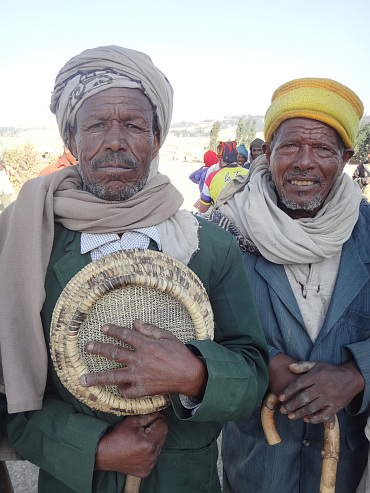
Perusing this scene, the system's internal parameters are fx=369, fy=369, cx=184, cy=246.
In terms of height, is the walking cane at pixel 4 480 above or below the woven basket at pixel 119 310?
below

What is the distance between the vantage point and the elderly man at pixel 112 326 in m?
1.14

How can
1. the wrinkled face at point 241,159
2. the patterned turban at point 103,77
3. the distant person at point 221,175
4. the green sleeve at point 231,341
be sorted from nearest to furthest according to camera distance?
the green sleeve at point 231,341 → the patterned turban at point 103,77 → the distant person at point 221,175 → the wrinkled face at point 241,159

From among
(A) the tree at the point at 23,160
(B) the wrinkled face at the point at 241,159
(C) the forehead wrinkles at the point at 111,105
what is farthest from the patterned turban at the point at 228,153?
(A) the tree at the point at 23,160

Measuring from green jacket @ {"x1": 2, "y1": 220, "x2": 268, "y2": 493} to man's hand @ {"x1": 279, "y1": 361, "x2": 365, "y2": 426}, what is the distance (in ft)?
0.83

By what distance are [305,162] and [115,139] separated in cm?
97

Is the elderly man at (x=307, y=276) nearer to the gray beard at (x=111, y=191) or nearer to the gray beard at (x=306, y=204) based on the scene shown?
the gray beard at (x=306, y=204)

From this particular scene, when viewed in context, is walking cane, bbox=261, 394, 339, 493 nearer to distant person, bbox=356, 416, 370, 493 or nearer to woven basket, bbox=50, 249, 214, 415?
distant person, bbox=356, 416, 370, 493

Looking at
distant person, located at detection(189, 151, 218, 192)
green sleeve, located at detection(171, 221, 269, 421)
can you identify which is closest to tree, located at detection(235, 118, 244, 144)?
Answer: distant person, located at detection(189, 151, 218, 192)

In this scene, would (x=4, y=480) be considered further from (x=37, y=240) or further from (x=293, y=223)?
(x=293, y=223)

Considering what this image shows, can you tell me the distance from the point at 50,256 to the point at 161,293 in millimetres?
467

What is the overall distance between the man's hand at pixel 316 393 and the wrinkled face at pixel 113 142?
1.03 metres

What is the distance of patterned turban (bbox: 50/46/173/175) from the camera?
140cm

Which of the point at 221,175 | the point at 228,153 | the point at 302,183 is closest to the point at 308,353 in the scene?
the point at 302,183

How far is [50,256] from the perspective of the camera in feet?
4.39
